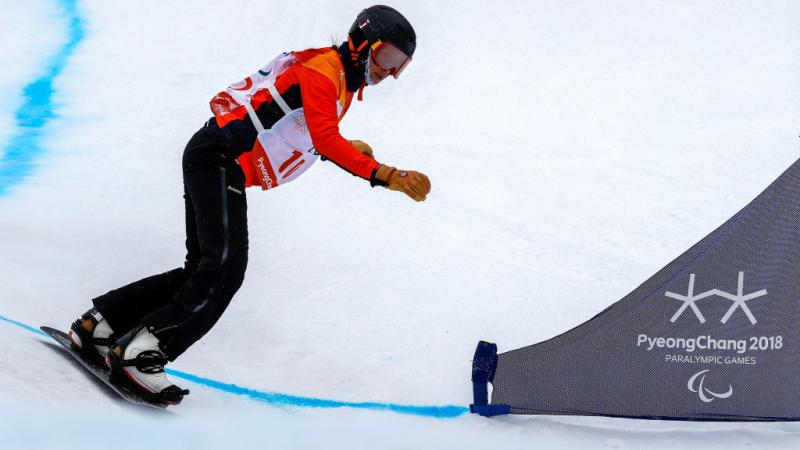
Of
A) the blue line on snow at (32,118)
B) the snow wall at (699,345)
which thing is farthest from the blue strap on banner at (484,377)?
the blue line on snow at (32,118)

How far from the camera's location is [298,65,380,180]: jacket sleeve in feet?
8.97

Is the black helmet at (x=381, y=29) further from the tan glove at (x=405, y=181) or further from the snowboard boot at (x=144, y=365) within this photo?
the snowboard boot at (x=144, y=365)

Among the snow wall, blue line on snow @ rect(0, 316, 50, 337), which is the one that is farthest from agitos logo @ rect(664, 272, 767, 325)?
blue line on snow @ rect(0, 316, 50, 337)

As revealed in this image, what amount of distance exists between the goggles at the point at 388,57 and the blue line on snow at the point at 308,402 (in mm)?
1120

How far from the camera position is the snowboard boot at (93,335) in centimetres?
296

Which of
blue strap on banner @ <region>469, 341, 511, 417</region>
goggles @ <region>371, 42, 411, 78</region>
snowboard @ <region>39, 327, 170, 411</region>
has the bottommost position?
snowboard @ <region>39, 327, 170, 411</region>

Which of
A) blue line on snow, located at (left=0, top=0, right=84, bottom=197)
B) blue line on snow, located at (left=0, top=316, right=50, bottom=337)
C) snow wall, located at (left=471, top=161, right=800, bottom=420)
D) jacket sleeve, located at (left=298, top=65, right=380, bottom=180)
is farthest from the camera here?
blue line on snow, located at (left=0, top=0, right=84, bottom=197)

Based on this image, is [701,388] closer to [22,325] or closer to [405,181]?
[405,181]

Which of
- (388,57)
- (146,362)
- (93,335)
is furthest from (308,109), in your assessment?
(93,335)

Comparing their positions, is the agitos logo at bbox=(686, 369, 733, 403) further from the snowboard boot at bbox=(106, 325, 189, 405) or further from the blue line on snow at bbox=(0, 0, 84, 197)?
the blue line on snow at bbox=(0, 0, 84, 197)

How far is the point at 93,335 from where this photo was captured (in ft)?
9.73

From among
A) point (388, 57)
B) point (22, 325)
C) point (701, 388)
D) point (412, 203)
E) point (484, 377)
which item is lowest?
point (22, 325)

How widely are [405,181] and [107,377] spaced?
114 cm

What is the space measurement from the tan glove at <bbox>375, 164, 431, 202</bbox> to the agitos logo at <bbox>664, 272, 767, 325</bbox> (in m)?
0.81
